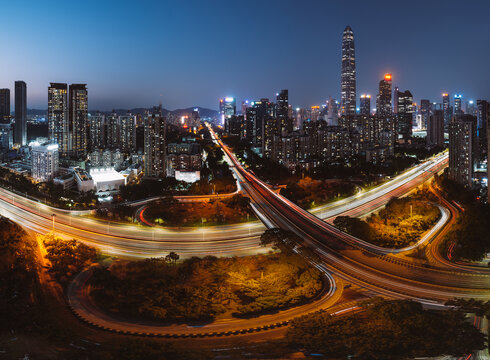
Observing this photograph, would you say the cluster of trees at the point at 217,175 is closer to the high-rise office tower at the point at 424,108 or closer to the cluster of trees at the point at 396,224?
the cluster of trees at the point at 396,224

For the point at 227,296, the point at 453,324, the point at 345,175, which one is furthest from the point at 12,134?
the point at 453,324

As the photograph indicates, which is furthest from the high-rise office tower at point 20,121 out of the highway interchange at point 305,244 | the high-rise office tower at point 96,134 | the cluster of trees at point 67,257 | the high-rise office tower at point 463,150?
the high-rise office tower at point 463,150

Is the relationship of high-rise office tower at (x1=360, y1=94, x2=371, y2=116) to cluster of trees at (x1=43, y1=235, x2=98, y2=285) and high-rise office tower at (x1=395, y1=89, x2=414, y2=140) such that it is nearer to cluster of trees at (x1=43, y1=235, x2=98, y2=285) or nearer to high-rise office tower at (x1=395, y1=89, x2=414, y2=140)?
high-rise office tower at (x1=395, y1=89, x2=414, y2=140)

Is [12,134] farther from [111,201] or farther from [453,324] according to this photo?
[453,324]

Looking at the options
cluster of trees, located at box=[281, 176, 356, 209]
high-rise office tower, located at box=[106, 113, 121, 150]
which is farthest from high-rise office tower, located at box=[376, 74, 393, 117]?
cluster of trees, located at box=[281, 176, 356, 209]

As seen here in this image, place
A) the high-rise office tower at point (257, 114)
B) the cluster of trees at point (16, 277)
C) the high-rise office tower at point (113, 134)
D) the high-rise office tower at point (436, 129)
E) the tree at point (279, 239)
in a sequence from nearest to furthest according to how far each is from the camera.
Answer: the cluster of trees at point (16, 277), the tree at point (279, 239), the high-rise office tower at point (113, 134), the high-rise office tower at point (436, 129), the high-rise office tower at point (257, 114)
